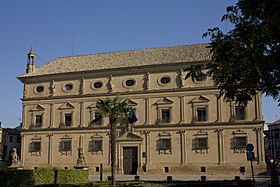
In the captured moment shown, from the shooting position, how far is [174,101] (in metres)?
43.8

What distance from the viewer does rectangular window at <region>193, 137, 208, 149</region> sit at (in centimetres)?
4197

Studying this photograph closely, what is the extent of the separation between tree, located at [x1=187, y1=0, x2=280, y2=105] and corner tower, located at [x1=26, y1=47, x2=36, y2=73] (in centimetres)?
4236

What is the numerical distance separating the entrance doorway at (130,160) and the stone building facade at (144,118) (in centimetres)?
12

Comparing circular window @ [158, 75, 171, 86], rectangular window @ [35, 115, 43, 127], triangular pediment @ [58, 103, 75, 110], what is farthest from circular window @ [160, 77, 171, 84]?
rectangular window @ [35, 115, 43, 127]

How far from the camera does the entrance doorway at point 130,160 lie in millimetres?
44031

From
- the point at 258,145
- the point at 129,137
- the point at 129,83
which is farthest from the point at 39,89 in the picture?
the point at 258,145

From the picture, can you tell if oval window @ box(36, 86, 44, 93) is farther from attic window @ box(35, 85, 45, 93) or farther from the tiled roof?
the tiled roof

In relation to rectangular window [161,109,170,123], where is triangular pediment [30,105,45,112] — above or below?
above

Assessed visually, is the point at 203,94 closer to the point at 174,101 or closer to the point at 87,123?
the point at 174,101

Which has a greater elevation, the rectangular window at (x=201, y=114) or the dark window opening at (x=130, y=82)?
the dark window opening at (x=130, y=82)

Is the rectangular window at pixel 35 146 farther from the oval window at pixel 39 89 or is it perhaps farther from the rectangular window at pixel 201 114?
the rectangular window at pixel 201 114

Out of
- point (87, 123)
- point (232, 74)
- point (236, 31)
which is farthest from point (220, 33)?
point (87, 123)

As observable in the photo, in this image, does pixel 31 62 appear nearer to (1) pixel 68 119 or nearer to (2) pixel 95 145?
(1) pixel 68 119

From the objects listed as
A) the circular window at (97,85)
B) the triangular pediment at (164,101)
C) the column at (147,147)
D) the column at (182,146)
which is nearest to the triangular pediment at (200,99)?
the triangular pediment at (164,101)
